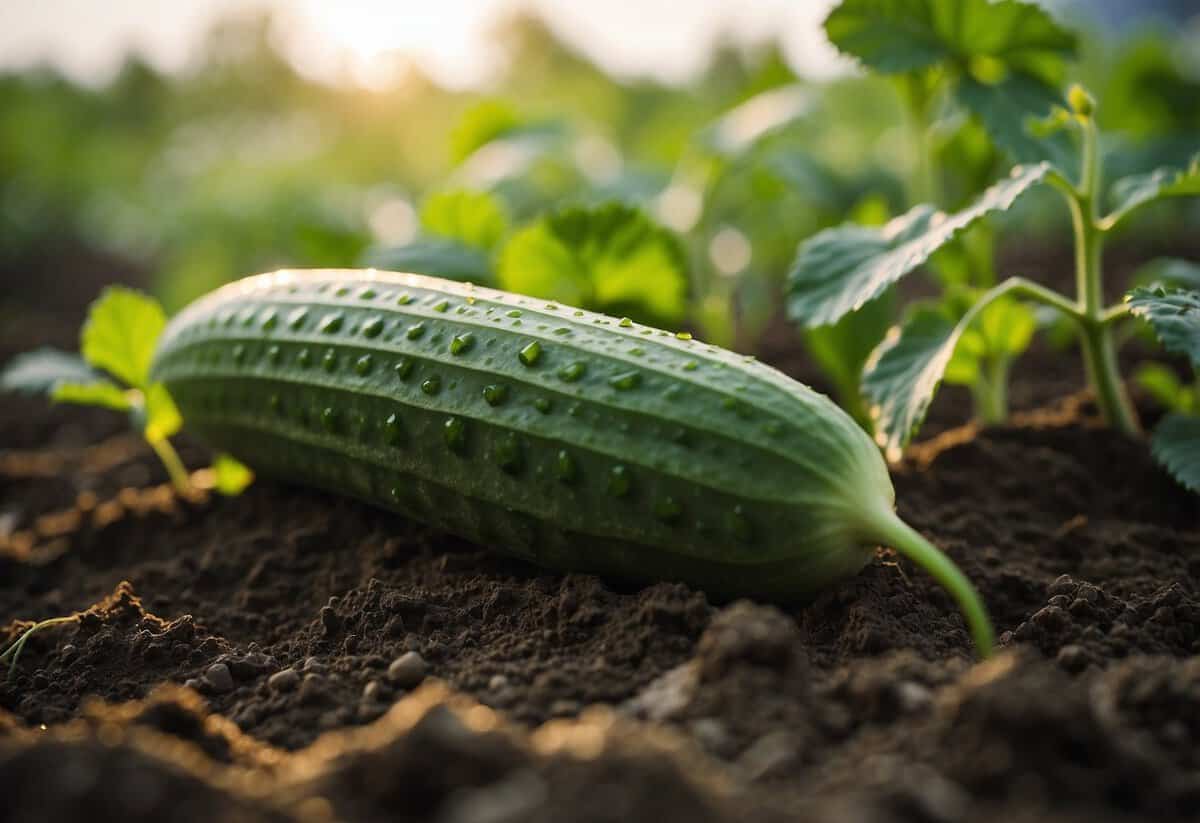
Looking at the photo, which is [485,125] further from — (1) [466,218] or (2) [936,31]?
(2) [936,31]

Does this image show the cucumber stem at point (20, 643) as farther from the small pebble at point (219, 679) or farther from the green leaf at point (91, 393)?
the green leaf at point (91, 393)

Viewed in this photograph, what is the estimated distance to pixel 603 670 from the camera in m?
1.50

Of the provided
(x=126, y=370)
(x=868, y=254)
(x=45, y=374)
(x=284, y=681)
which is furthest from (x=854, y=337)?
(x=45, y=374)

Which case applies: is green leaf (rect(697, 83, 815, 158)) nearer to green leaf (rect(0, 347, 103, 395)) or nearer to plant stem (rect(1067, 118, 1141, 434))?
plant stem (rect(1067, 118, 1141, 434))

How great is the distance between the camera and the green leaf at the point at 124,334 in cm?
265

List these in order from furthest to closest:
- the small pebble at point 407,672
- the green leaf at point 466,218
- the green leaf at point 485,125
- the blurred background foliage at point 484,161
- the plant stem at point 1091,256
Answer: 1. the green leaf at point 485,125
2. the blurred background foliage at point 484,161
3. the green leaf at point 466,218
4. the plant stem at point 1091,256
5. the small pebble at point 407,672

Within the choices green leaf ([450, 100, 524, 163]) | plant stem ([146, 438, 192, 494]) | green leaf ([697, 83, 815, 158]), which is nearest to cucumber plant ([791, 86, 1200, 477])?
green leaf ([697, 83, 815, 158])

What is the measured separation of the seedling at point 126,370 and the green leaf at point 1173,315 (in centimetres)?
205

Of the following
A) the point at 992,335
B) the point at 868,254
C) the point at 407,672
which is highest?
the point at 868,254

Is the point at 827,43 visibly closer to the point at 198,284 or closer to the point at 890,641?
the point at 890,641

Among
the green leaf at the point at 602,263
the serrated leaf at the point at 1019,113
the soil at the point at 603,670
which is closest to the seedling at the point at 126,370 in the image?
the soil at the point at 603,670

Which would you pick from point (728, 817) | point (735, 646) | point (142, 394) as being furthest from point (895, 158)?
point (728, 817)

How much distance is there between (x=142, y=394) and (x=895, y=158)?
3364mm

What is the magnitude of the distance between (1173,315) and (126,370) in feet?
7.93
